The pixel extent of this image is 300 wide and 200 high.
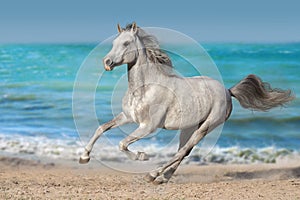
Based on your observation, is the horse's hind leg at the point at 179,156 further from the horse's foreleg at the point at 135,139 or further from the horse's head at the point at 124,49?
the horse's head at the point at 124,49

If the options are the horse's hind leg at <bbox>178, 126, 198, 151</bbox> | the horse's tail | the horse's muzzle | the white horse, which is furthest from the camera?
the horse's tail

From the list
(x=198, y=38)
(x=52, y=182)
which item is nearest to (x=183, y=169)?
(x=52, y=182)

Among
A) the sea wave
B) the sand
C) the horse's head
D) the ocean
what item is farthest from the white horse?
the sea wave

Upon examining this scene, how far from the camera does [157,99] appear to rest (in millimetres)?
4523

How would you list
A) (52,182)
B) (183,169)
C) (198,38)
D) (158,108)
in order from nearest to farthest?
(158,108) < (52,182) < (183,169) < (198,38)

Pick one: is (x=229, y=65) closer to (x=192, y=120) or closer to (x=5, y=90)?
(x=5, y=90)

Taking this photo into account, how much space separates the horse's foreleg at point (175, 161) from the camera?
4719 mm

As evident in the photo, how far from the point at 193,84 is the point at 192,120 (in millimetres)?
267

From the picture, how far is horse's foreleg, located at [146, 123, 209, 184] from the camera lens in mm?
4719


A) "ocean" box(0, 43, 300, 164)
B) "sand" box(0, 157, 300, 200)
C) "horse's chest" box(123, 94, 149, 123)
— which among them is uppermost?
"horse's chest" box(123, 94, 149, 123)

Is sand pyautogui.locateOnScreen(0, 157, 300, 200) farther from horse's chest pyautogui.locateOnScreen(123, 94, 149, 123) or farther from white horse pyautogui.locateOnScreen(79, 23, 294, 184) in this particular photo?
horse's chest pyautogui.locateOnScreen(123, 94, 149, 123)

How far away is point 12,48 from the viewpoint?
3077 cm

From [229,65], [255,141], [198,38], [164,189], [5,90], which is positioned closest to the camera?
[164,189]

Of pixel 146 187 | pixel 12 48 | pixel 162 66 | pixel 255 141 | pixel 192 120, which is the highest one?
pixel 162 66
